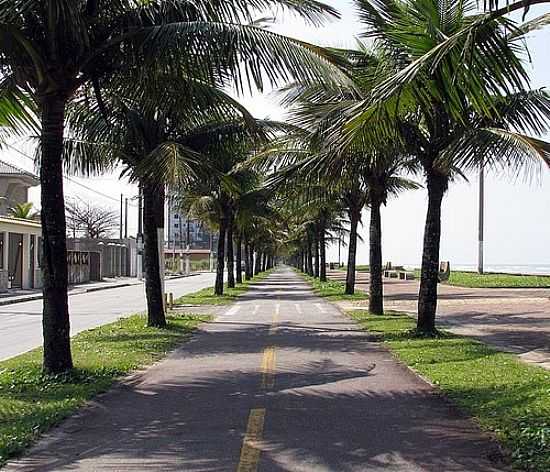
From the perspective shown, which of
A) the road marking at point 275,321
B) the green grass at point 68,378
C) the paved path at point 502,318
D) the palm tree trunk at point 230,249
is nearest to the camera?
the green grass at point 68,378

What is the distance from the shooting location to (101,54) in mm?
11141

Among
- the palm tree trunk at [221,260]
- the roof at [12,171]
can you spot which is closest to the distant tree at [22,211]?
the roof at [12,171]

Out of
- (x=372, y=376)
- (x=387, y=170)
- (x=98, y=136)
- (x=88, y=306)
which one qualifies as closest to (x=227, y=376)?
(x=372, y=376)

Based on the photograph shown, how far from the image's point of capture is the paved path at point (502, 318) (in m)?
15.2

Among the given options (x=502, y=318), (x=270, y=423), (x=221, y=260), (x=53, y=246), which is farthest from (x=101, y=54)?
Answer: (x=221, y=260)

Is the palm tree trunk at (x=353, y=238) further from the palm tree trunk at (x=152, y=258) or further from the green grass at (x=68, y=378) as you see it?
the green grass at (x=68, y=378)

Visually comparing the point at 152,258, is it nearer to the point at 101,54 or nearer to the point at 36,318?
the point at 36,318

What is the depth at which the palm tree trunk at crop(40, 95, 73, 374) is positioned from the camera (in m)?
11.0

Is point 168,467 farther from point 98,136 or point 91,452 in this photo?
point 98,136

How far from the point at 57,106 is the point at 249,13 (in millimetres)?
3069

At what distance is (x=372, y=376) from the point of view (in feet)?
36.9

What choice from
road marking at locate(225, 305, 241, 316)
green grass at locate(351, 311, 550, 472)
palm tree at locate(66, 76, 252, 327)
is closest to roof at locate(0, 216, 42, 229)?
road marking at locate(225, 305, 241, 316)

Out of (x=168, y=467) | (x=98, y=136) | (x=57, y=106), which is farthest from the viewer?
(x=98, y=136)

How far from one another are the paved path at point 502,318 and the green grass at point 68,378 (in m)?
6.56
